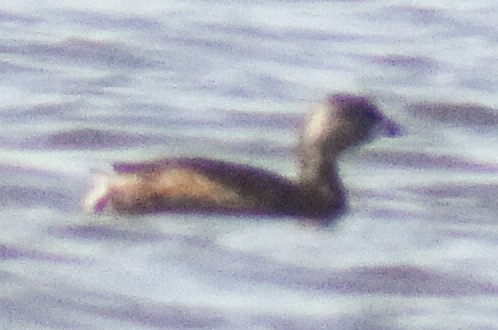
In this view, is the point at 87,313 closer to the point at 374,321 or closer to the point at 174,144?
the point at 374,321

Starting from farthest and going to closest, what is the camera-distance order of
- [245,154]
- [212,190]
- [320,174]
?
1. [245,154]
2. [320,174]
3. [212,190]

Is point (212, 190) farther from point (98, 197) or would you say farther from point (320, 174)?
point (320, 174)

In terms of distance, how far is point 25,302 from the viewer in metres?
7.89

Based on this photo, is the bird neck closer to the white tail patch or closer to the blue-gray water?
the blue-gray water

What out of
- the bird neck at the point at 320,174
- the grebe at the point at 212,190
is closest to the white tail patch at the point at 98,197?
the grebe at the point at 212,190

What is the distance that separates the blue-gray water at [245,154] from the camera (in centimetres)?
803

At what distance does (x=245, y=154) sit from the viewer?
10.3 metres

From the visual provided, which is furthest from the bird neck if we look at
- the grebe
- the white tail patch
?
the white tail patch

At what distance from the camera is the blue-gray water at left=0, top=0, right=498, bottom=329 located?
8.03 metres

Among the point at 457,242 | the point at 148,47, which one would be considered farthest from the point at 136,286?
the point at 148,47

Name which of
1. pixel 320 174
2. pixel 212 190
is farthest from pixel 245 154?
pixel 212 190

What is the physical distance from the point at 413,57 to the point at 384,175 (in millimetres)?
2607

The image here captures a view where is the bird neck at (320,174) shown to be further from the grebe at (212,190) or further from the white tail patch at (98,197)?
the white tail patch at (98,197)

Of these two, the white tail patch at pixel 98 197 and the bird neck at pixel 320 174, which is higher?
the bird neck at pixel 320 174
